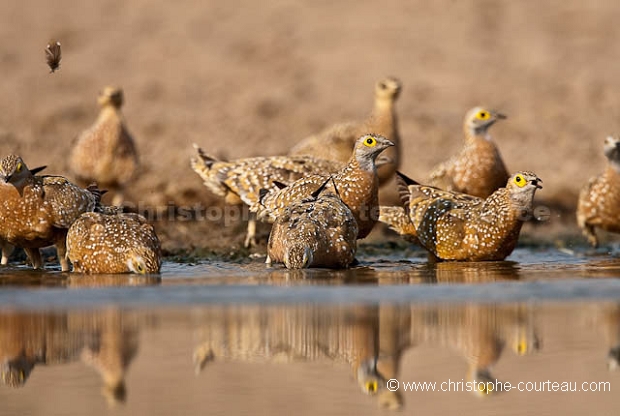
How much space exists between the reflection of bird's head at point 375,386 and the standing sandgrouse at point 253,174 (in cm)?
643

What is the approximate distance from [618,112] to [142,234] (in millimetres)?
12207

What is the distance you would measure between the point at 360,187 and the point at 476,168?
2.47 metres

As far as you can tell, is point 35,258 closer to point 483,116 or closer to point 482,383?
point 483,116

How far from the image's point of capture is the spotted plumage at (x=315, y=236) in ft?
34.5

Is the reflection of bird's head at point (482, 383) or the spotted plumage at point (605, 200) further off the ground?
the spotted plumage at point (605, 200)

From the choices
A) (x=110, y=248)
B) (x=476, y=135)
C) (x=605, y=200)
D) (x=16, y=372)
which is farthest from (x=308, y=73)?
(x=16, y=372)

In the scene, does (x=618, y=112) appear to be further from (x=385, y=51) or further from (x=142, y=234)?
(x=142, y=234)

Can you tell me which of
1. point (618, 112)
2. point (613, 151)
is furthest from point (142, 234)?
point (618, 112)

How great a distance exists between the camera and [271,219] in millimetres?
12430

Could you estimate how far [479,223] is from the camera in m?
11.5

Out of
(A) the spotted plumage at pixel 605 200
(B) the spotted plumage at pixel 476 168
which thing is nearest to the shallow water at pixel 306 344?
(A) the spotted plumage at pixel 605 200

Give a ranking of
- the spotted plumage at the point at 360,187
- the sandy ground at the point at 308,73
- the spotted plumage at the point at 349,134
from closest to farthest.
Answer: the spotted plumage at the point at 360,187
the spotted plumage at the point at 349,134
the sandy ground at the point at 308,73

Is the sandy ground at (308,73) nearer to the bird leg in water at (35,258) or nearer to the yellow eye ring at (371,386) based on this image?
the bird leg in water at (35,258)

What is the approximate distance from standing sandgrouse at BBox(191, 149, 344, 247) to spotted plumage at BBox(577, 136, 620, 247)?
2716 millimetres
